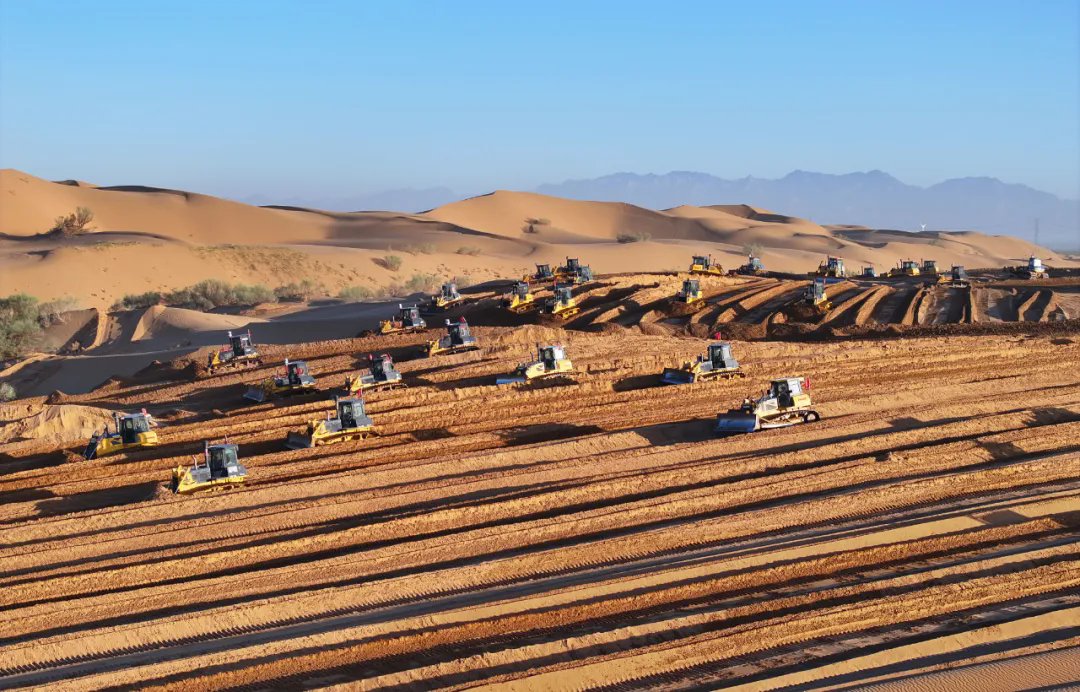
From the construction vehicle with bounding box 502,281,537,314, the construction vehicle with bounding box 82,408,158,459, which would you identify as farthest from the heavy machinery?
the construction vehicle with bounding box 502,281,537,314

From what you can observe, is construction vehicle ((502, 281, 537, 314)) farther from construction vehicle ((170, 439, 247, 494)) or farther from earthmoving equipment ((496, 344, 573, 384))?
construction vehicle ((170, 439, 247, 494))

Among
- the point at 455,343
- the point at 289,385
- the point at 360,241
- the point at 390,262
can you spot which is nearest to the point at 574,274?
the point at 455,343

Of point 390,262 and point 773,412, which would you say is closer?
point 773,412

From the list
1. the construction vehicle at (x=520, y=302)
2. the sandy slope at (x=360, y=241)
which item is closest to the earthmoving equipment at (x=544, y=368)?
the construction vehicle at (x=520, y=302)

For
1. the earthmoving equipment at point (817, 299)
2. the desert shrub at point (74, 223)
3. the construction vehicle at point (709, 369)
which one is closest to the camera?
the construction vehicle at point (709, 369)

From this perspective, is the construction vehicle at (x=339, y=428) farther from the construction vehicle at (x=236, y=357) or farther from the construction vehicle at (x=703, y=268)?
the construction vehicle at (x=703, y=268)

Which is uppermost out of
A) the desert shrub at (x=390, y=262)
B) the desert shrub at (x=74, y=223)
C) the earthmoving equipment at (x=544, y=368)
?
the desert shrub at (x=74, y=223)

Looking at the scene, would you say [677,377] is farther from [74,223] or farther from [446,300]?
[74,223]
